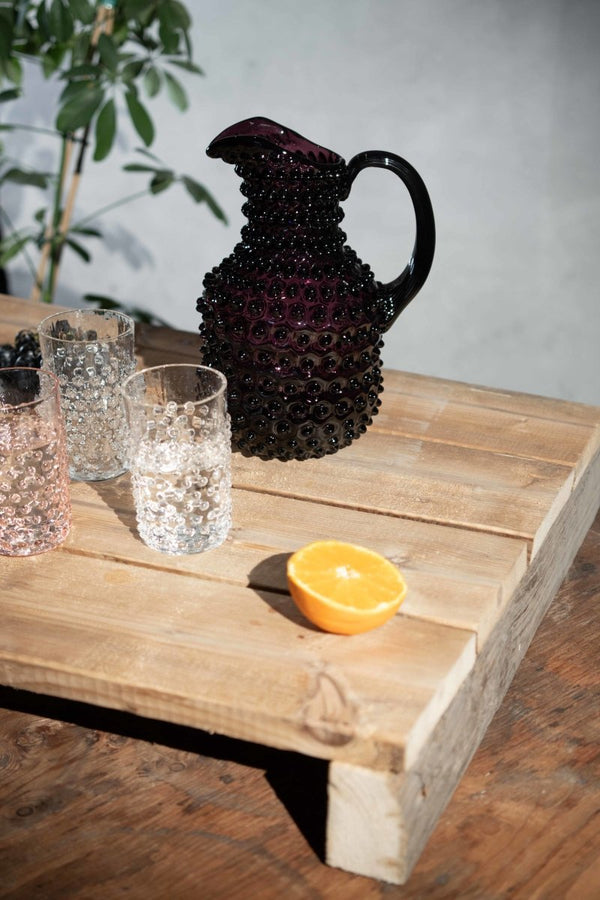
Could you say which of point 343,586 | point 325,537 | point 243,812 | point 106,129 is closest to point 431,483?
point 325,537

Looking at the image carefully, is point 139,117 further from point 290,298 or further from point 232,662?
point 232,662

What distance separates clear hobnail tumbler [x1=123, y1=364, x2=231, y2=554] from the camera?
3.03 feet

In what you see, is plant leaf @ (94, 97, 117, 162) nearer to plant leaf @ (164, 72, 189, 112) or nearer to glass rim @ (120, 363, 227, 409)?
plant leaf @ (164, 72, 189, 112)

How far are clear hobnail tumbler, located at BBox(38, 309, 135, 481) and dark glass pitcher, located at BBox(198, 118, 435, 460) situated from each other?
97 millimetres

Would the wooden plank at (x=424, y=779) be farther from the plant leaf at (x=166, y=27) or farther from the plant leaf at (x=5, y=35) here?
the plant leaf at (x=5, y=35)

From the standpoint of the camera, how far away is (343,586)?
84 centimetres

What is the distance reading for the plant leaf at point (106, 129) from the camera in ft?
5.52

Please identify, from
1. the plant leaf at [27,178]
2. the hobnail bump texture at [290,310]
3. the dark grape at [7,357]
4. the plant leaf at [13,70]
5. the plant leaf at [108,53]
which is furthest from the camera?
the plant leaf at [27,178]

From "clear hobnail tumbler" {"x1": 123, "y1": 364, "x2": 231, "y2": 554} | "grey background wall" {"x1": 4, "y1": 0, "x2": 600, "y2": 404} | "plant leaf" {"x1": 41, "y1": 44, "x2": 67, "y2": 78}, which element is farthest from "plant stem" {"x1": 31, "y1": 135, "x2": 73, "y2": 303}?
"clear hobnail tumbler" {"x1": 123, "y1": 364, "x2": 231, "y2": 554}

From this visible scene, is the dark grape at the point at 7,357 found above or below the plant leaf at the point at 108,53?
below

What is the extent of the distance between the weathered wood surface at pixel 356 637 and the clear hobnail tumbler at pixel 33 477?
21mm

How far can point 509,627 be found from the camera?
1013mm

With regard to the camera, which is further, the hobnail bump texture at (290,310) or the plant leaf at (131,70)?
the plant leaf at (131,70)

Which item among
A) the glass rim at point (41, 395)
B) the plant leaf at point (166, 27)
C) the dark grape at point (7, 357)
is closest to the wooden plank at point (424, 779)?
the glass rim at point (41, 395)
